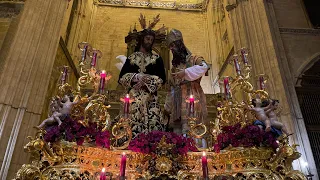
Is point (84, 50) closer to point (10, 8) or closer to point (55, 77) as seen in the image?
point (55, 77)

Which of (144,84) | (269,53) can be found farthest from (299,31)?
(144,84)

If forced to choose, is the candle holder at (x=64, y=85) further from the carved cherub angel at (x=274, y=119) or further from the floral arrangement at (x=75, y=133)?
the carved cherub angel at (x=274, y=119)

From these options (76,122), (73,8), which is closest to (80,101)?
(76,122)

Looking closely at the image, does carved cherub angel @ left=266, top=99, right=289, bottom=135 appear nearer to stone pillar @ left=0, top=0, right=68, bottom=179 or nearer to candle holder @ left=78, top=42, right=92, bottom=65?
candle holder @ left=78, top=42, right=92, bottom=65

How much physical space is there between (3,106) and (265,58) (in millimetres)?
5778

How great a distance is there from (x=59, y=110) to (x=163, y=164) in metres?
1.31

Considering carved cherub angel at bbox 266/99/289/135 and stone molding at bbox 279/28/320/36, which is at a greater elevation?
stone molding at bbox 279/28/320/36

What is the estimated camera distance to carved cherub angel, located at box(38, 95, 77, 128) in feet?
9.84

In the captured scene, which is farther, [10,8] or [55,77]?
A: [55,77]

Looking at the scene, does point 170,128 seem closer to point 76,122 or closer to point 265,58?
point 76,122

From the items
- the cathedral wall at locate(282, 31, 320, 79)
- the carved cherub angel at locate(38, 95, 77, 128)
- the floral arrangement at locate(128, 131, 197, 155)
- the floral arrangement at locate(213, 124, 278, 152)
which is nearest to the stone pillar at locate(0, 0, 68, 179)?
the carved cherub angel at locate(38, 95, 77, 128)

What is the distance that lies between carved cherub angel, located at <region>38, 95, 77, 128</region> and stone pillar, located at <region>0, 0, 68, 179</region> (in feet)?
8.66

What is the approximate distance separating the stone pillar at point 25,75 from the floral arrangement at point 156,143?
3318 millimetres

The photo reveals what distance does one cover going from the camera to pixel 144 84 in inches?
165
